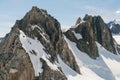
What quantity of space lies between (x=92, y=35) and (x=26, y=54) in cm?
7591

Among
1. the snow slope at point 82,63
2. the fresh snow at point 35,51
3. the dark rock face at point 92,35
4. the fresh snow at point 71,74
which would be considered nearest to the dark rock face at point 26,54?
the fresh snow at point 35,51

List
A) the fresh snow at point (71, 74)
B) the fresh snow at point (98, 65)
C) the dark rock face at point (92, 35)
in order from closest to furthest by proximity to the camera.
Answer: the fresh snow at point (71, 74), the fresh snow at point (98, 65), the dark rock face at point (92, 35)

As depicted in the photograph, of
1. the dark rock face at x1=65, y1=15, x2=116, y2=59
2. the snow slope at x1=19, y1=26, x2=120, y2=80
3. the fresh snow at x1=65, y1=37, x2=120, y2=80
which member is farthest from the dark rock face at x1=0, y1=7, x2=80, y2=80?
the dark rock face at x1=65, y1=15, x2=116, y2=59

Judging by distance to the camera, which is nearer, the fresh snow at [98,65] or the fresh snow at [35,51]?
the fresh snow at [35,51]

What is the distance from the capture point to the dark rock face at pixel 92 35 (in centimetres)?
14925

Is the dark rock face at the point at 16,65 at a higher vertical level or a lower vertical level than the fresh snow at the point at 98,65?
lower

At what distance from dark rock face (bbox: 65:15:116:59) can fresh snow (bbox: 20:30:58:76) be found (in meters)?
47.0

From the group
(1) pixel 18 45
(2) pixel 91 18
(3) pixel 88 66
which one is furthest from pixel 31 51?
(2) pixel 91 18

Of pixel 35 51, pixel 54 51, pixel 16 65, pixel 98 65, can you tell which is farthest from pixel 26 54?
pixel 98 65

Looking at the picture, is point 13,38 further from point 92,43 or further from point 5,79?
point 92,43

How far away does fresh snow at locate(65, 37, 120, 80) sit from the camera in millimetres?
132250

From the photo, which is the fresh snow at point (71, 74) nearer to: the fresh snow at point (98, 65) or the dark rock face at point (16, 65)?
the fresh snow at point (98, 65)

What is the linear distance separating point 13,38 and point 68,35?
53.3 meters

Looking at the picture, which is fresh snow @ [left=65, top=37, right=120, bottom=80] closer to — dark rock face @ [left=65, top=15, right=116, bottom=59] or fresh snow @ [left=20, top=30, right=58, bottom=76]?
dark rock face @ [left=65, top=15, right=116, bottom=59]
